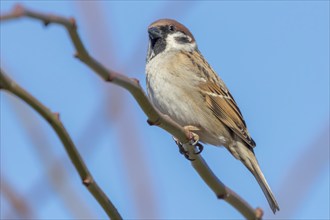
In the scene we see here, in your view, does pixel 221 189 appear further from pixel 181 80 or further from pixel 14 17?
pixel 181 80

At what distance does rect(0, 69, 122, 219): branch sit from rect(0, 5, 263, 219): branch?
0.16 metres

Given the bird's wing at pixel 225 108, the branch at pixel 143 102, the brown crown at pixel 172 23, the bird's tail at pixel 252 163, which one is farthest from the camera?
the brown crown at pixel 172 23

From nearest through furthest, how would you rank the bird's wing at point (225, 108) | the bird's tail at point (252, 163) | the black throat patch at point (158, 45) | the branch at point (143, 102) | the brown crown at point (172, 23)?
the branch at point (143, 102), the bird's tail at point (252, 163), the bird's wing at point (225, 108), the black throat patch at point (158, 45), the brown crown at point (172, 23)

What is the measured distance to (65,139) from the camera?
1577 millimetres

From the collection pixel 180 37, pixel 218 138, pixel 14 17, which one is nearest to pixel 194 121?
pixel 218 138

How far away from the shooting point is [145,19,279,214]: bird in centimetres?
383

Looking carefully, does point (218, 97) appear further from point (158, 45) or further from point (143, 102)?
point (143, 102)

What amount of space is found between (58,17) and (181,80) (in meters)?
2.68

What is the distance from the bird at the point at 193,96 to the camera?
3826 mm

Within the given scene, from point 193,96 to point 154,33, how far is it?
2.04ft

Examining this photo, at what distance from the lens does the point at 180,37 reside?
14.8ft

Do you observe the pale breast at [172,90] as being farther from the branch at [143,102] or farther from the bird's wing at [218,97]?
the branch at [143,102]

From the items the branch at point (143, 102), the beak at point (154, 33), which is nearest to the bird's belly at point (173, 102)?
the beak at point (154, 33)

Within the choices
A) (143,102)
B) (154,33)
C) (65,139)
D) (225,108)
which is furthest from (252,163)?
(65,139)
